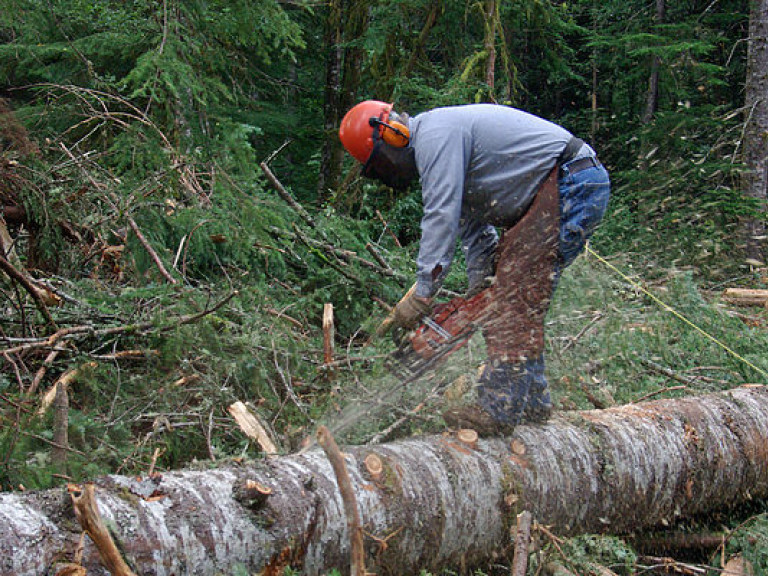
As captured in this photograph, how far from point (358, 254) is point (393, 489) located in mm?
3268

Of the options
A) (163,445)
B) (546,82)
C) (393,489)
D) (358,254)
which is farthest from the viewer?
(546,82)

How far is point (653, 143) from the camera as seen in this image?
440 inches

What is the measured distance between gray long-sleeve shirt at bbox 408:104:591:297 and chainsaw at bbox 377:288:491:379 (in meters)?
0.19

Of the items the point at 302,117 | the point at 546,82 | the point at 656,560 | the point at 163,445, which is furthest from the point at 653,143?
the point at 163,445

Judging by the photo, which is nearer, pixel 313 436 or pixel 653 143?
pixel 313 436

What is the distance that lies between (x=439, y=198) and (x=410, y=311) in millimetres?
570

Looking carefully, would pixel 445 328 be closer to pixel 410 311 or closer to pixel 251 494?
pixel 410 311

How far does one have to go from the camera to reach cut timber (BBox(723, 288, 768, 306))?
698 centimetres

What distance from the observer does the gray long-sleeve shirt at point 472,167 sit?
3.09m

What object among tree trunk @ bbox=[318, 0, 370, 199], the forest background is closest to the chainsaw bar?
the forest background

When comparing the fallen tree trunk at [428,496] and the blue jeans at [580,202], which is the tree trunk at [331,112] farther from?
the fallen tree trunk at [428,496]

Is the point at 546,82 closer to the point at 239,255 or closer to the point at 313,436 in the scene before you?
the point at 239,255

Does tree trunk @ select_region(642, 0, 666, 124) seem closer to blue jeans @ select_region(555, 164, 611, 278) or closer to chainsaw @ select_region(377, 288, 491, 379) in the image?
blue jeans @ select_region(555, 164, 611, 278)

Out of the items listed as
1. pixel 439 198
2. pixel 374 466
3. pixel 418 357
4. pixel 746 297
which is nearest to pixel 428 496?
pixel 374 466
